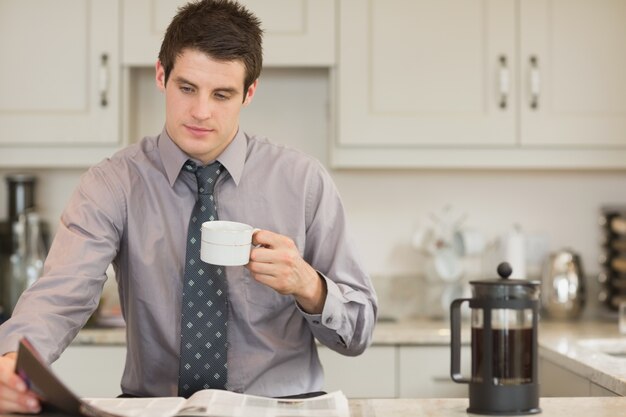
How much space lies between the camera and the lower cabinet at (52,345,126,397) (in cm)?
310

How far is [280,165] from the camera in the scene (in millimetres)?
2131

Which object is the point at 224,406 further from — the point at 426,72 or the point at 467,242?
the point at 467,242

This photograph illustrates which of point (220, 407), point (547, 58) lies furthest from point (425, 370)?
point (220, 407)

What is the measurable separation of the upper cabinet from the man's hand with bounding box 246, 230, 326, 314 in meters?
1.65

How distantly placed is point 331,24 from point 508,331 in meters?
1.88

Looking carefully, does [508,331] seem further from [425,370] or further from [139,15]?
[139,15]

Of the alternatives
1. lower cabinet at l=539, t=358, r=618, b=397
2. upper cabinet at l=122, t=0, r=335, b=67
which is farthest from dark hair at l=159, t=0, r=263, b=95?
upper cabinet at l=122, t=0, r=335, b=67

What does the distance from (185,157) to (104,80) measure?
1419mm

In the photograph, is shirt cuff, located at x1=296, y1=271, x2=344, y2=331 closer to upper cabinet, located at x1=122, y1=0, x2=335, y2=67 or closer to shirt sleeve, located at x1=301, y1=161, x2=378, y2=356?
shirt sleeve, located at x1=301, y1=161, x2=378, y2=356

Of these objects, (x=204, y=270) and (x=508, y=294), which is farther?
(x=204, y=270)

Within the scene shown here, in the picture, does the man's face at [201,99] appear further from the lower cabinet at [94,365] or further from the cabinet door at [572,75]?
the cabinet door at [572,75]

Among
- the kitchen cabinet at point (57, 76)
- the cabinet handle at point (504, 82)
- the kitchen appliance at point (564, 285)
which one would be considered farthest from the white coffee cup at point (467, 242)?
the kitchen cabinet at point (57, 76)

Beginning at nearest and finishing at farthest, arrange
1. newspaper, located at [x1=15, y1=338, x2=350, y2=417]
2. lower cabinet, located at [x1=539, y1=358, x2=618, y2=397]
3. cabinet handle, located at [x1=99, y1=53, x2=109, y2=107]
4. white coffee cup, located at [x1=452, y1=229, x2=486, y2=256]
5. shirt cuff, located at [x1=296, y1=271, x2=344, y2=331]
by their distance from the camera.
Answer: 1. newspaper, located at [x1=15, y1=338, x2=350, y2=417]
2. shirt cuff, located at [x1=296, y1=271, x2=344, y2=331]
3. lower cabinet, located at [x1=539, y1=358, x2=618, y2=397]
4. cabinet handle, located at [x1=99, y1=53, x2=109, y2=107]
5. white coffee cup, located at [x1=452, y1=229, x2=486, y2=256]

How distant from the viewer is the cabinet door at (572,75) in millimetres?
3365
